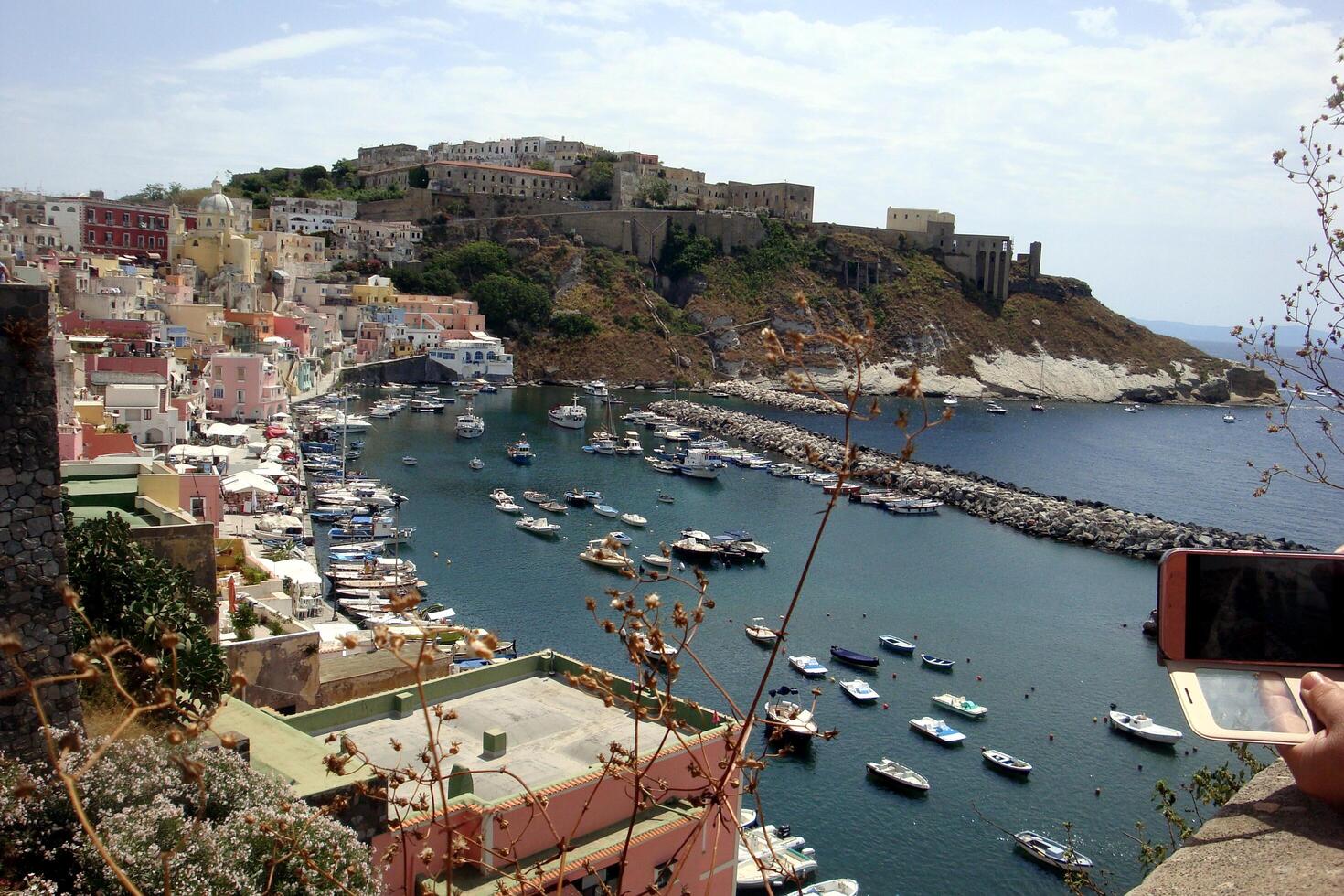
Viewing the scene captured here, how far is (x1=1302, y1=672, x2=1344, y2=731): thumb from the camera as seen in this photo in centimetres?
136

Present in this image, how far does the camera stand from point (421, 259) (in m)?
55.7

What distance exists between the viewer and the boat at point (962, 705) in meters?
15.8

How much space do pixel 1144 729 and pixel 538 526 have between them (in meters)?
13.6

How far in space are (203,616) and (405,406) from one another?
35.8 m

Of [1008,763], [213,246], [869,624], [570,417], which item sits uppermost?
[213,246]

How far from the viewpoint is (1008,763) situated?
14.1m

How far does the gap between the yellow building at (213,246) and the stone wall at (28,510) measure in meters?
41.7

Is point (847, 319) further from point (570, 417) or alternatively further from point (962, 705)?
point (962, 705)

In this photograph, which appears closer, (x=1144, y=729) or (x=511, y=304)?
(x=1144, y=729)

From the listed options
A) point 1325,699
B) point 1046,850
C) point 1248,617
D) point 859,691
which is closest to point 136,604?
point 1248,617

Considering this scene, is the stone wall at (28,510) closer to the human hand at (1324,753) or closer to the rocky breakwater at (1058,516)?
the human hand at (1324,753)

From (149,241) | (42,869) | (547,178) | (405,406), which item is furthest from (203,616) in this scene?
(547,178)

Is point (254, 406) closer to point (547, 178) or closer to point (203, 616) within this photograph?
point (203, 616)

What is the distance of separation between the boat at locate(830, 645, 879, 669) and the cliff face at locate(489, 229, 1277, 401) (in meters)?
32.0
